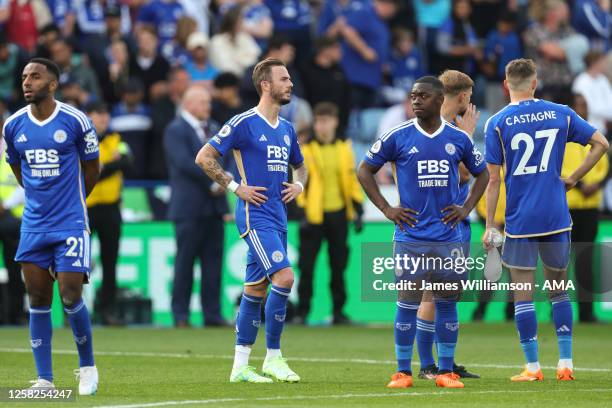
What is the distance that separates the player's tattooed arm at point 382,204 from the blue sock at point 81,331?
7.84 ft

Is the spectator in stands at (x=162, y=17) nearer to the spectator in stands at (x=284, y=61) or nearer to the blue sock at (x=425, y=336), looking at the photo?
the spectator in stands at (x=284, y=61)

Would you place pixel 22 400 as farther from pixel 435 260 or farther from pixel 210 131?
pixel 210 131

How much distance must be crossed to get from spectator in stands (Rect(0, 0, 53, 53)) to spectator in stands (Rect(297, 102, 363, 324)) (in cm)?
546

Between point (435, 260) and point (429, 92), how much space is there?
127cm

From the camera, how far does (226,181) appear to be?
1129cm

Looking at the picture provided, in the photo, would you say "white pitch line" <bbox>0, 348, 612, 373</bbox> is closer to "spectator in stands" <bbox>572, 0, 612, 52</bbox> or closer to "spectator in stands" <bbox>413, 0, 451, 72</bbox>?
"spectator in stands" <bbox>413, 0, 451, 72</bbox>

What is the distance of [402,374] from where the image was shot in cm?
1072

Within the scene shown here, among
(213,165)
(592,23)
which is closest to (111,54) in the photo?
(592,23)

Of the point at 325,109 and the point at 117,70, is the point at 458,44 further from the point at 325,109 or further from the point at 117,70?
the point at 325,109

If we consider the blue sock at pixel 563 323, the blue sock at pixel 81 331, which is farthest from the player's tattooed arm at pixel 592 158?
the blue sock at pixel 81 331

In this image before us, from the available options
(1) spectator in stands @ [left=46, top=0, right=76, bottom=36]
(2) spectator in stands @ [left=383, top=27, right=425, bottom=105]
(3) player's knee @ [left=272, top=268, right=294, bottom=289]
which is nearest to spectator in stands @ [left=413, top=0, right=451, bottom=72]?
(2) spectator in stands @ [left=383, top=27, right=425, bottom=105]

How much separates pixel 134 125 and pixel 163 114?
18.3 inches

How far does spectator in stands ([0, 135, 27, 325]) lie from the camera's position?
18.0 metres

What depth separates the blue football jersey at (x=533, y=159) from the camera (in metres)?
11.2
